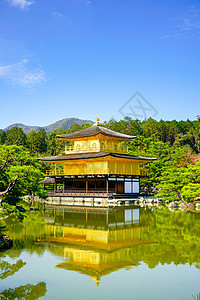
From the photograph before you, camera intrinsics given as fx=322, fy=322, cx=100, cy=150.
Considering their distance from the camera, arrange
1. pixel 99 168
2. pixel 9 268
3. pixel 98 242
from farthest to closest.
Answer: pixel 99 168
pixel 98 242
pixel 9 268

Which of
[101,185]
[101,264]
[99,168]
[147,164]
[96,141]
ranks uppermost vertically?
[96,141]

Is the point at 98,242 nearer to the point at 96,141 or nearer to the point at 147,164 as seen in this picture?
the point at 96,141

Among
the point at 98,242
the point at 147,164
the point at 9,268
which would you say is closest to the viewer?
the point at 9,268

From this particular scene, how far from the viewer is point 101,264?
977 centimetres

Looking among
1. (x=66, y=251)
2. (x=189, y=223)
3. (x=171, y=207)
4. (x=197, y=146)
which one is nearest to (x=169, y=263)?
(x=66, y=251)

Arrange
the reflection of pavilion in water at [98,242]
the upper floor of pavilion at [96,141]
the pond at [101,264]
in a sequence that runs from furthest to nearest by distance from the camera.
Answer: the upper floor of pavilion at [96,141] < the reflection of pavilion in water at [98,242] < the pond at [101,264]

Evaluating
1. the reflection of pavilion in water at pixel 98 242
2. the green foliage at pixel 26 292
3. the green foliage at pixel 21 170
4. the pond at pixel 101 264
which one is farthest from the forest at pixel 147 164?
the green foliage at pixel 26 292

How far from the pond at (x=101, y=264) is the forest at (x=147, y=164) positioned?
2398mm

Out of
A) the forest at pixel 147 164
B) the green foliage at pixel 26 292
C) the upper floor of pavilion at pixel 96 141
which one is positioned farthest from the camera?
the upper floor of pavilion at pixel 96 141

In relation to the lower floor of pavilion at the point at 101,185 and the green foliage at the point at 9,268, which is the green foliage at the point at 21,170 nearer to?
the green foliage at the point at 9,268

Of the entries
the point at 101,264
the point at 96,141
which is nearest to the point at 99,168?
the point at 96,141

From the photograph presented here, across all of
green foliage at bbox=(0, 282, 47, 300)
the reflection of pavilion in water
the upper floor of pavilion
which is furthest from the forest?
green foliage at bbox=(0, 282, 47, 300)

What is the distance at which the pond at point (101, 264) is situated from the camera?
777cm

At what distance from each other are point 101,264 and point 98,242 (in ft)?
11.4
